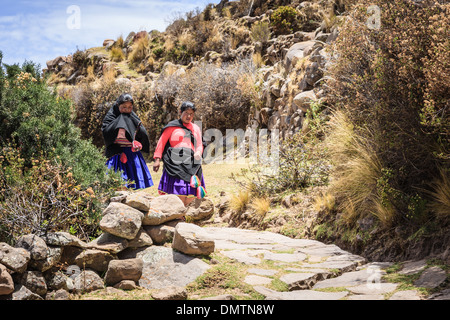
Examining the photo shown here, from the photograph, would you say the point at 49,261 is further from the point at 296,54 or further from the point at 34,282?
the point at 296,54

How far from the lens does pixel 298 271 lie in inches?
161

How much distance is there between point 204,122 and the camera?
1417 cm

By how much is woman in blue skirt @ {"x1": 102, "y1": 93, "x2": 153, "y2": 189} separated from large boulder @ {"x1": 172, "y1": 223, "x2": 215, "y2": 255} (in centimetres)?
324

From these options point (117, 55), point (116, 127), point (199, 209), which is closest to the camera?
point (116, 127)

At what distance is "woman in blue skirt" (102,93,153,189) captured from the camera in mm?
7242

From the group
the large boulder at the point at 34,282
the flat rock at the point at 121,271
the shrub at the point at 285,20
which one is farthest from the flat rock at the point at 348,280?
the shrub at the point at 285,20

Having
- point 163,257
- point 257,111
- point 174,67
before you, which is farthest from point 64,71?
point 163,257

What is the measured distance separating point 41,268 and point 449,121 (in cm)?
395

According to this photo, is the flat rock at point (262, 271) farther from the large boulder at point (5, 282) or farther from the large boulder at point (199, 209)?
the large boulder at point (199, 209)

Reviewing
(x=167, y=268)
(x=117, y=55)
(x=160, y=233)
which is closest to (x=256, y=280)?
(x=167, y=268)

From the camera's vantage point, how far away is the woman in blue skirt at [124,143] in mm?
7242

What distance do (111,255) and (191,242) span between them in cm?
80

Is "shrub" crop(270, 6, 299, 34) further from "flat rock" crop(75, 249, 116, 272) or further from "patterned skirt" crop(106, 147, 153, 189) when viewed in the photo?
"flat rock" crop(75, 249, 116, 272)

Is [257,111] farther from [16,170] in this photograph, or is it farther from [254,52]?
[16,170]
